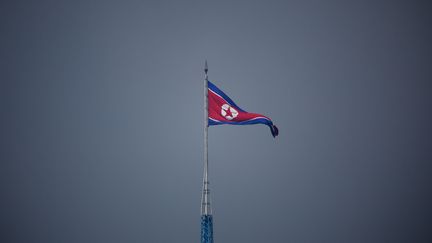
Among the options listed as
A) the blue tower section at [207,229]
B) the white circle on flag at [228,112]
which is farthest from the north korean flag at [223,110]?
the blue tower section at [207,229]

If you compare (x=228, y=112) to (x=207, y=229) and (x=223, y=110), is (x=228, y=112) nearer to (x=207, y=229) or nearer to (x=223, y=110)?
(x=223, y=110)

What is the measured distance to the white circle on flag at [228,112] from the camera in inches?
908

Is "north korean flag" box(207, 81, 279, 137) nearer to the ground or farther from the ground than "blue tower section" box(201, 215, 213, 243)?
farther from the ground

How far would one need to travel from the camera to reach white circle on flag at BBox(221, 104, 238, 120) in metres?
23.1

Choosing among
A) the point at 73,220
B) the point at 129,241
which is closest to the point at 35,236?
the point at 73,220

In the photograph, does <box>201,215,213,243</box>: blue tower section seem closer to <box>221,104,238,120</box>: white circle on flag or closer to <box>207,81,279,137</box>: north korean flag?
<box>207,81,279,137</box>: north korean flag

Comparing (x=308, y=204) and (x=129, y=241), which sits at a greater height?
(x=308, y=204)

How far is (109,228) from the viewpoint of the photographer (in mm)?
122688

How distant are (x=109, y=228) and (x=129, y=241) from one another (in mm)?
17050

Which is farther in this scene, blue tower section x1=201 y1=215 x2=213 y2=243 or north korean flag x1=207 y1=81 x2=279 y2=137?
north korean flag x1=207 y1=81 x2=279 y2=137

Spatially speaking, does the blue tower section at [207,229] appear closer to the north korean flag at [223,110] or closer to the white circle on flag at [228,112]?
the north korean flag at [223,110]

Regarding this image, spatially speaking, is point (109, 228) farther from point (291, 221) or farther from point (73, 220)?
point (291, 221)

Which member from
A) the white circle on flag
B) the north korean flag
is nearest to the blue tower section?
the north korean flag

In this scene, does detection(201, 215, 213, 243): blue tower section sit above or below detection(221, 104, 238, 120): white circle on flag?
below
